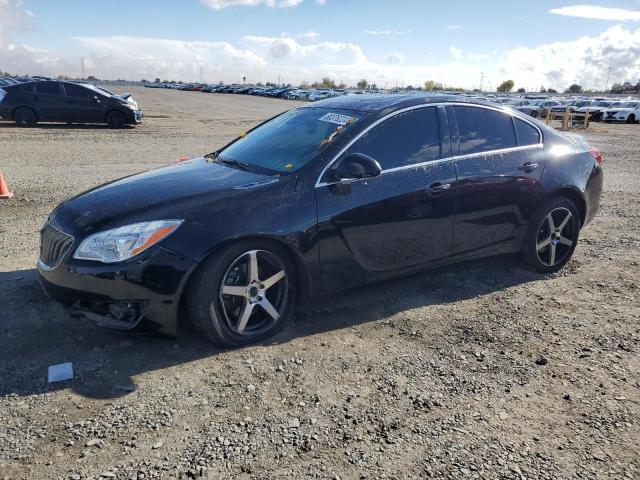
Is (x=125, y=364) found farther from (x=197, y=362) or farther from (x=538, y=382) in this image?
(x=538, y=382)

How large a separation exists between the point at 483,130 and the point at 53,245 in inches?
143

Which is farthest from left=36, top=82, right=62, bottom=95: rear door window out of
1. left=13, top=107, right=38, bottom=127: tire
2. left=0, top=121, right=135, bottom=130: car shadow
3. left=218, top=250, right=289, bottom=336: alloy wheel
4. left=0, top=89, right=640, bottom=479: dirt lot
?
left=218, top=250, right=289, bottom=336: alloy wheel

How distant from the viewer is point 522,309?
448 centimetres

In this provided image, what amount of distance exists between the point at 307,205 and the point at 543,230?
2644 mm

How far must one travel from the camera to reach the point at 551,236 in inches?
205

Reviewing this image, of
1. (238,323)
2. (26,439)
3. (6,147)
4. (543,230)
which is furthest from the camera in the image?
(6,147)

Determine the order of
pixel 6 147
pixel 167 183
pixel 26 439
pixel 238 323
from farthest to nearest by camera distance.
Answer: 1. pixel 6 147
2. pixel 167 183
3. pixel 238 323
4. pixel 26 439

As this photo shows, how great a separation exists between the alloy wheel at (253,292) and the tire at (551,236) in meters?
2.60

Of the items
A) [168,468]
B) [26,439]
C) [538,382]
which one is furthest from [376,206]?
[26,439]

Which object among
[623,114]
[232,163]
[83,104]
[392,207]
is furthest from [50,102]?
[623,114]

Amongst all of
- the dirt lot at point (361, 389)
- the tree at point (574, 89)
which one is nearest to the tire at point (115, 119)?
the dirt lot at point (361, 389)

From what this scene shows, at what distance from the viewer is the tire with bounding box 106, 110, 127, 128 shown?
18.8 m

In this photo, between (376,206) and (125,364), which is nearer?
(125,364)

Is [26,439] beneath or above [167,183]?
beneath
